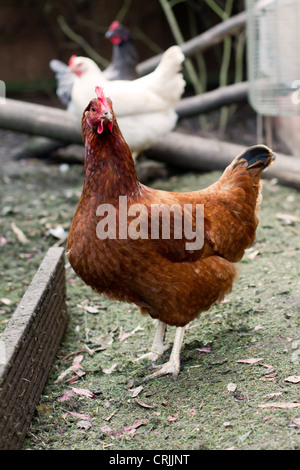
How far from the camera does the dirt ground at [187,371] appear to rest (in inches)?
81.7

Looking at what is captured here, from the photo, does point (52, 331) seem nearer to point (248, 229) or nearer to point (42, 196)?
point (248, 229)

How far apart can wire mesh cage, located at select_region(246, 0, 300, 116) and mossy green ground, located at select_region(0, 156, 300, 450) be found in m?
1.49

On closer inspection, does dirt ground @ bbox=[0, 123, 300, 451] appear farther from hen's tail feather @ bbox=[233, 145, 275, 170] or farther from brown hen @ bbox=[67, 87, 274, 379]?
hen's tail feather @ bbox=[233, 145, 275, 170]

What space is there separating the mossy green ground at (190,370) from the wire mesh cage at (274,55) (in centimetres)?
149

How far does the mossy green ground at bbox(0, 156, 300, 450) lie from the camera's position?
207 centimetres

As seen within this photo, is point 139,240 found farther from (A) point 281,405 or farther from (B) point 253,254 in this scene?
(B) point 253,254

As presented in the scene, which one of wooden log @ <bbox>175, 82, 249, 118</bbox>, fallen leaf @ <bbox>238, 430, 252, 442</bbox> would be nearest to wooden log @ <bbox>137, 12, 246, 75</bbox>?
wooden log @ <bbox>175, 82, 249, 118</bbox>

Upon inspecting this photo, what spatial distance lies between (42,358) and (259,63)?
3679 millimetres

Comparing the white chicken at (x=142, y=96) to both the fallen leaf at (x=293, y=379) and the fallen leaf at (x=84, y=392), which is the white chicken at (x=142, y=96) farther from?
the fallen leaf at (x=293, y=379)

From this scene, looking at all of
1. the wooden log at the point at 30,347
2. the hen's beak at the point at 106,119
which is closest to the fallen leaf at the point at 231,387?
the wooden log at the point at 30,347

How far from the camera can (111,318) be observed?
3121mm
